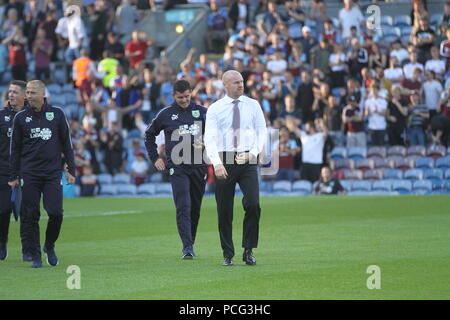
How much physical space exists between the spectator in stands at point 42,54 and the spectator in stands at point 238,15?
5.75m

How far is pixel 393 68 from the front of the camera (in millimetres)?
29547

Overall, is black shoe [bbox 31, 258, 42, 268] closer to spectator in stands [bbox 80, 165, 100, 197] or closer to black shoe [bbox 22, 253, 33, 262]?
black shoe [bbox 22, 253, 33, 262]

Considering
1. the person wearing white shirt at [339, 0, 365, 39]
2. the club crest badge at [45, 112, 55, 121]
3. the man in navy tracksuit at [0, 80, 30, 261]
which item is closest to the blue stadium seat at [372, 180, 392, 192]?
the person wearing white shirt at [339, 0, 365, 39]

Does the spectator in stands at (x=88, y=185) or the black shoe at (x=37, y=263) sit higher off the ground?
the black shoe at (x=37, y=263)

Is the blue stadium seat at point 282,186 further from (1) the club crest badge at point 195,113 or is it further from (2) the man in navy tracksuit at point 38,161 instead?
(2) the man in navy tracksuit at point 38,161

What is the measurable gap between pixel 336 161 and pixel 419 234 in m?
12.5

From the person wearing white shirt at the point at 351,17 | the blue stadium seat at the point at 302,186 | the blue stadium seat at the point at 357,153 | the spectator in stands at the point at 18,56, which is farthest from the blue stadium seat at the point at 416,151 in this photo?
the spectator in stands at the point at 18,56

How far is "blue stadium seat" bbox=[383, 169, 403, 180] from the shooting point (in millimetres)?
28953

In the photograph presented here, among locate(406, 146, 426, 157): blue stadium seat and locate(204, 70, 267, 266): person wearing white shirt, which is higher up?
locate(204, 70, 267, 266): person wearing white shirt

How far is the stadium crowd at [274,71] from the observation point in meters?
29.5

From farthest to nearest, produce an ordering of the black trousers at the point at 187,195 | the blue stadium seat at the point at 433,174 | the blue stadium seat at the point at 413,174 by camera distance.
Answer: the blue stadium seat at the point at 413,174
the blue stadium seat at the point at 433,174
the black trousers at the point at 187,195

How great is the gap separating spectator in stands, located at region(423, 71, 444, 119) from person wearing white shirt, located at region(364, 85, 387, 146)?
3.44ft

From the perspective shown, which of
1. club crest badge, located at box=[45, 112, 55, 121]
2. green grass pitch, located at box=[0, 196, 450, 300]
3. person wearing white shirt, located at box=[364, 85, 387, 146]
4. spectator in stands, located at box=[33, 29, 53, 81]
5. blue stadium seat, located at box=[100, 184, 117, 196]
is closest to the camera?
green grass pitch, located at box=[0, 196, 450, 300]
